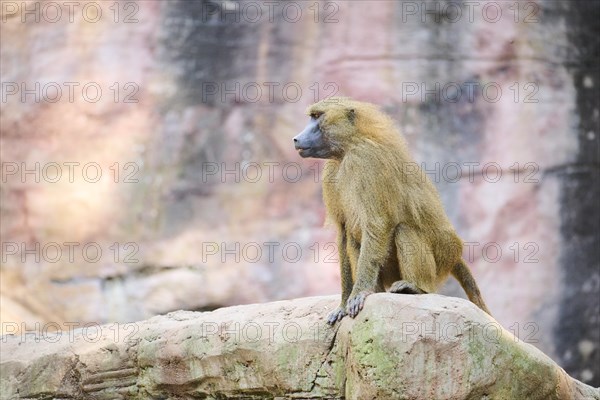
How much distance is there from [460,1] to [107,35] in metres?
3.45

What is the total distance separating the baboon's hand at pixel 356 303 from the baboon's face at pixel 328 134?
0.99 metres

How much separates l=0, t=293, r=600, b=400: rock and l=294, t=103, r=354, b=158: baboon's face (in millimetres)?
940

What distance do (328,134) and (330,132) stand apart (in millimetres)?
18

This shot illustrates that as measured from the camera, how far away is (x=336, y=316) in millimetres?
5785

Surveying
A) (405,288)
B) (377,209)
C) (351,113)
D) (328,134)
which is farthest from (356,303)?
(351,113)

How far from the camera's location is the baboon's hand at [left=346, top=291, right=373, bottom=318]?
217 inches

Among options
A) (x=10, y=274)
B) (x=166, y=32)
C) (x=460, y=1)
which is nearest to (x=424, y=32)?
(x=460, y=1)

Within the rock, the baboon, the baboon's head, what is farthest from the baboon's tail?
the baboon's head

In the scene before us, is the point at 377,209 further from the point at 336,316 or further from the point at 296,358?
the point at 296,358

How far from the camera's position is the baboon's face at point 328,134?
242 inches

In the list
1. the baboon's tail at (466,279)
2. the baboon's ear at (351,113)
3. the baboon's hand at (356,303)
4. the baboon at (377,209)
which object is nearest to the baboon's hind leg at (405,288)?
the baboon at (377,209)

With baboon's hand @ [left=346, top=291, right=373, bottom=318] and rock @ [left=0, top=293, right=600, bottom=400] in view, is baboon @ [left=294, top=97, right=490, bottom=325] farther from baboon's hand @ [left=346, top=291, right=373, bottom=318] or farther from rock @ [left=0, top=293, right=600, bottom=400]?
rock @ [left=0, top=293, right=600, bottom=400]

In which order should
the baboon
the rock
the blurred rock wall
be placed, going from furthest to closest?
the blurred rock wall → the baboon → the rock

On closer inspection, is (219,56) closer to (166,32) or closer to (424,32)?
(166,32)
